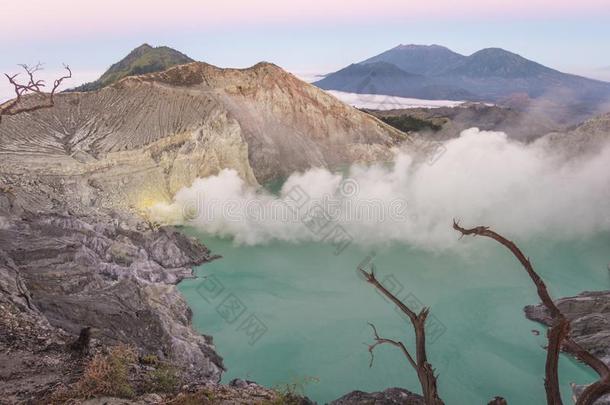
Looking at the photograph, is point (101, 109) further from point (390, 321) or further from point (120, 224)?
point (390, 321)

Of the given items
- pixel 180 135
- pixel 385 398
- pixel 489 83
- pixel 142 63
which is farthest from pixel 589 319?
pixel 489 83

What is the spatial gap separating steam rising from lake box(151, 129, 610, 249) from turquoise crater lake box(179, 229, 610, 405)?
1.55 m

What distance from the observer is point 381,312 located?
22.6 metres

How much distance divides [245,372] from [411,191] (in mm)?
25648

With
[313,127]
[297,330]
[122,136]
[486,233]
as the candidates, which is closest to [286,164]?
[313,127]

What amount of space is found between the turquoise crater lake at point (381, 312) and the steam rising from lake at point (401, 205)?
61.1 inches

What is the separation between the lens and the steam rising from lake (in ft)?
108

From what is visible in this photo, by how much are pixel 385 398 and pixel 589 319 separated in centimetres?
952

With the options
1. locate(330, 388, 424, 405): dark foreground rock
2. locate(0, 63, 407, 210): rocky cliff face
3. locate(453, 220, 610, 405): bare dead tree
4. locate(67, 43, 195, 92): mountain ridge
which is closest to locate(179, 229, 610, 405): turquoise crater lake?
locate(330, 388, 424, 405): dark foreground rock

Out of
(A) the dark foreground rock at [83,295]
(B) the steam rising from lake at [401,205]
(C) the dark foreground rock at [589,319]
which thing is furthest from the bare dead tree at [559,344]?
(B) the steam rising from lake at [401,205]

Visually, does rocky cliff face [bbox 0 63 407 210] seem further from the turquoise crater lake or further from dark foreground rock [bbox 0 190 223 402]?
the turquoise crater lake

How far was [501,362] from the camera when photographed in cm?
1853

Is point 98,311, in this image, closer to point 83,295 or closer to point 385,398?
point 83,295

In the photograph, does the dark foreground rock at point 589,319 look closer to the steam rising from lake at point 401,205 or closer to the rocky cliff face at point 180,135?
the steam rising from lake at point 401,205
